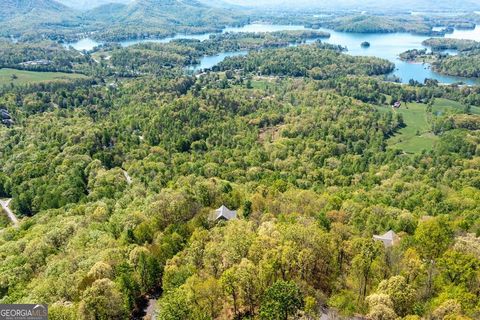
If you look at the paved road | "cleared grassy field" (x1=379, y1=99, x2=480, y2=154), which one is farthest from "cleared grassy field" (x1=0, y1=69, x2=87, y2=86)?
"cleared grassy field" (x1=379, y1=99, x2=480, y2=154)

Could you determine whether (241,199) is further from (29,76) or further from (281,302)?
(29,76)

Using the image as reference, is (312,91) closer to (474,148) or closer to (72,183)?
(474,148)

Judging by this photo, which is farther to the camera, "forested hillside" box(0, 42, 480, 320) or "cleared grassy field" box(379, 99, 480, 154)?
"cleared grassy field" box(379, 99, 480, 154)

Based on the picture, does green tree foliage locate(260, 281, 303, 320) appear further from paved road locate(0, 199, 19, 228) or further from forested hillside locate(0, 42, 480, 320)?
paved road locate(0, 199, 19, 228)

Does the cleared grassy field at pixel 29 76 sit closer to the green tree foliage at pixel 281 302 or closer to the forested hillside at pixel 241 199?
the forested hillside at pixel 241 199

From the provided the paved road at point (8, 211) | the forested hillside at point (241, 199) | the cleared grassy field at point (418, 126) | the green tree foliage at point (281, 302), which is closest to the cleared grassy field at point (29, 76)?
the forested hillside at point (241, 199)
